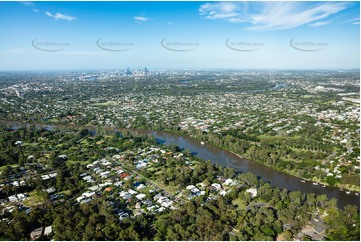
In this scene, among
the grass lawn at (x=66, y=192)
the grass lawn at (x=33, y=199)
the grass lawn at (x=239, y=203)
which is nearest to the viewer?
the grass lawn at (x=239, y=203)

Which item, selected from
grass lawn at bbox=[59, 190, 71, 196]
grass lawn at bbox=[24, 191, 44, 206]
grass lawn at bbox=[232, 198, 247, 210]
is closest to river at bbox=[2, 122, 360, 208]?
grass lawn at bbox=[232, 198, 247, 210]

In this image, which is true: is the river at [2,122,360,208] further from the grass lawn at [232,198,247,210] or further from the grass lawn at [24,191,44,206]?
the grass lawn at [24,191,44,206]

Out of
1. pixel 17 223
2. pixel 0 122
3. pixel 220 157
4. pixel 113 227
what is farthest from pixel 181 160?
pixel 0 122

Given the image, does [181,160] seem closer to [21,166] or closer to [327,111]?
[21,166]

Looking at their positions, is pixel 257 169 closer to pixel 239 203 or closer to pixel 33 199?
pixel 239 203

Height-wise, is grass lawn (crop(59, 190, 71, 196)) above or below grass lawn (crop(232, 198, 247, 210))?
below

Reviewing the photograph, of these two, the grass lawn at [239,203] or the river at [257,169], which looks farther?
the river at [257,169]

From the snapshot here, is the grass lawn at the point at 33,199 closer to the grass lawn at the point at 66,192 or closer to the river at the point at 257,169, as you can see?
the grass lawn at the point at 66,192

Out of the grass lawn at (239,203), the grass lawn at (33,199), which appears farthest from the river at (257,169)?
the grass lawn at (33,199)

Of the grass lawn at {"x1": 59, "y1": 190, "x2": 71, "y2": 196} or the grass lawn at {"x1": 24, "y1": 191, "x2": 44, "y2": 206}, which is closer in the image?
the grass lawn at {"x1": 24, "y1": 191, "x2": 44, "y2": 206}
